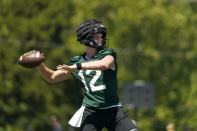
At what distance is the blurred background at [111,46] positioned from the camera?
31734 mm

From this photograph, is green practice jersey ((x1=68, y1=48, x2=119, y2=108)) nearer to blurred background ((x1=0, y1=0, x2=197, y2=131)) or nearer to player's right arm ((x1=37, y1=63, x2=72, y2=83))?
player's right arm ((x1=37, y1=63, x2=72, y2=83))

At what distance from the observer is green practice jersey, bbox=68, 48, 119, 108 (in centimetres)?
673

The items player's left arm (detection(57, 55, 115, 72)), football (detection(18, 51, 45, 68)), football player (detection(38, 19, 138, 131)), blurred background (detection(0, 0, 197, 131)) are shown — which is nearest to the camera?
player's left arm (detection(57, 55, 115, 72))

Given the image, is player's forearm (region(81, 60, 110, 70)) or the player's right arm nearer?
player's forearm (region(81, 60, 110, 70))

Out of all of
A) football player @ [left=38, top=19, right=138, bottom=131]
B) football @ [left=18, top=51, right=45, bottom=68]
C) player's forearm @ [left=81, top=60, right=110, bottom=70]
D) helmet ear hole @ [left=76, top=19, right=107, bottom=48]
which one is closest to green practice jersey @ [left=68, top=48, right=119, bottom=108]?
football player @ [left=38, top=19, right=138, bottom=131]

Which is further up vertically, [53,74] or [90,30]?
[90,30]

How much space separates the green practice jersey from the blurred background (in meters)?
22.8

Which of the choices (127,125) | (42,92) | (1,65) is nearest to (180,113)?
(42,92)

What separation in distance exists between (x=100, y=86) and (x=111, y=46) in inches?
1080

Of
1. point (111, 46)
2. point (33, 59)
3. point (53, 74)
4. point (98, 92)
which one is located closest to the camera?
point (98, 92)

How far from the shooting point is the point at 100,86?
22.2 feet

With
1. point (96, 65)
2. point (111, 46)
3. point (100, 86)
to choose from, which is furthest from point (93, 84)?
point (111, 46)

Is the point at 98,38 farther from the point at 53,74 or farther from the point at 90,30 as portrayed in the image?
the point at 53,74

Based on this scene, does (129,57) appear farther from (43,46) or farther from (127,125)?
(127,125)
